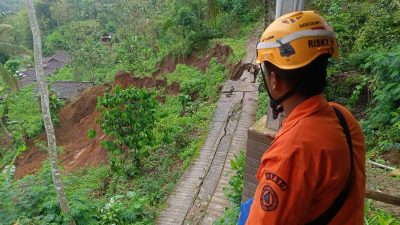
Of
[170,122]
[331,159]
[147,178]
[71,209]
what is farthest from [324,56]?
[170,122]

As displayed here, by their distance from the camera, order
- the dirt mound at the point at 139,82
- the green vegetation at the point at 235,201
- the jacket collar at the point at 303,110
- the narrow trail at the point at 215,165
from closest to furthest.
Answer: the jacket collar at the point at 303,110, the green vegetation at the point at 235,201, the narrow trail at the point at 215,165, the dirt mound at the point at 139,82

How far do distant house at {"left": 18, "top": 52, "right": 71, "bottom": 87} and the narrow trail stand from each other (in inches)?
1245

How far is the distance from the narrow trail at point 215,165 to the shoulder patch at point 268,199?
5.88 metres

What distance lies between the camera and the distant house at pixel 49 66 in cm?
3955

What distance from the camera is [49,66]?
42.8 m

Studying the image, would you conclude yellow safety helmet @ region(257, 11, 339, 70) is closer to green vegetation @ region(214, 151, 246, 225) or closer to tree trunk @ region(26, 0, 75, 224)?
green vegetation @ region(214, 151, 246, 225)

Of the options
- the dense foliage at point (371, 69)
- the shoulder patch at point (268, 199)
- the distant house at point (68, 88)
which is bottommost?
the distant house at point (68, 88)

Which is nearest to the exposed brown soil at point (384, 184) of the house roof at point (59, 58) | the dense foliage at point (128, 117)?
the dense foliage at point (128, 117)

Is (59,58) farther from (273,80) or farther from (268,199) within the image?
(268,199)

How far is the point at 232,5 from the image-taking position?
23438mm

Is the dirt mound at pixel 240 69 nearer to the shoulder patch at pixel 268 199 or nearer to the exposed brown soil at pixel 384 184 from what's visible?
the exposed brown soil at pixel 384 184

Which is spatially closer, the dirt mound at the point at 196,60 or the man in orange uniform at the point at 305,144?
the man in orange uniform at the point at 305,144

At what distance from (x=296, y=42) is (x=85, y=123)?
20.0 meters

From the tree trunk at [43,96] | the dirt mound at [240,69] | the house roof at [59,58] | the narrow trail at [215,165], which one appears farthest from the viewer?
the house roof at [59,58]
